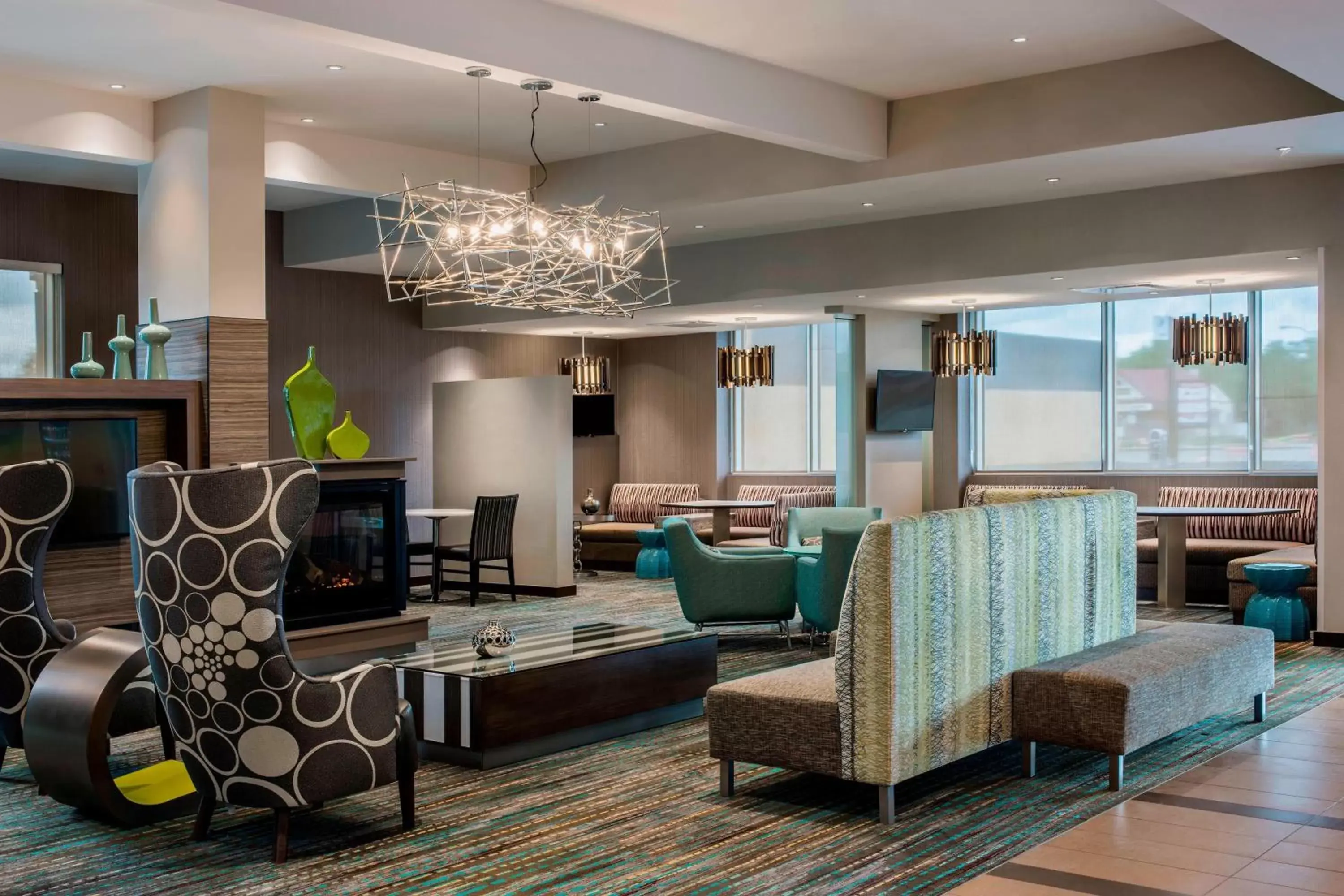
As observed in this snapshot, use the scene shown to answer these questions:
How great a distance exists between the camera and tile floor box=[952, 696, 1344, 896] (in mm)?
3902

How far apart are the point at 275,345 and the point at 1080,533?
8339 mm

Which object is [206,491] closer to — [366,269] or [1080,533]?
[1080,533]

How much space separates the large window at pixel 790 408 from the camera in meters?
14.7

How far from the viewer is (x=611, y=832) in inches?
179

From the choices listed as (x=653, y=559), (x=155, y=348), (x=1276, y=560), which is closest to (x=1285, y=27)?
(x=1276, y=560)

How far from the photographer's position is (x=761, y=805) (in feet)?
15.9

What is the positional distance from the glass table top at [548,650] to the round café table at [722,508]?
548 cm

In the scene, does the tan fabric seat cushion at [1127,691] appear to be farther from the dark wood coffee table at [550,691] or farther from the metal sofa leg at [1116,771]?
the dark wood coffee table at [550,691]

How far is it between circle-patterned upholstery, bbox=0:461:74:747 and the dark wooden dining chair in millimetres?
5965

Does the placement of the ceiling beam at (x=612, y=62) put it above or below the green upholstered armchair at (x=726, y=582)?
above

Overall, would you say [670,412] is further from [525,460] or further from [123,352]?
[123,352]

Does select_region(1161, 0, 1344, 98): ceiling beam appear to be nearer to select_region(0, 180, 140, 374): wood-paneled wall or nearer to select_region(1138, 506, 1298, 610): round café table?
select_region(1138, 506, 1298, 610): round café table

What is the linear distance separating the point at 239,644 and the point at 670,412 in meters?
11.3

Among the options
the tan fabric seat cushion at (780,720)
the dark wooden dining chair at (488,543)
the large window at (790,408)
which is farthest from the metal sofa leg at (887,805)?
the large window at (790,408)
